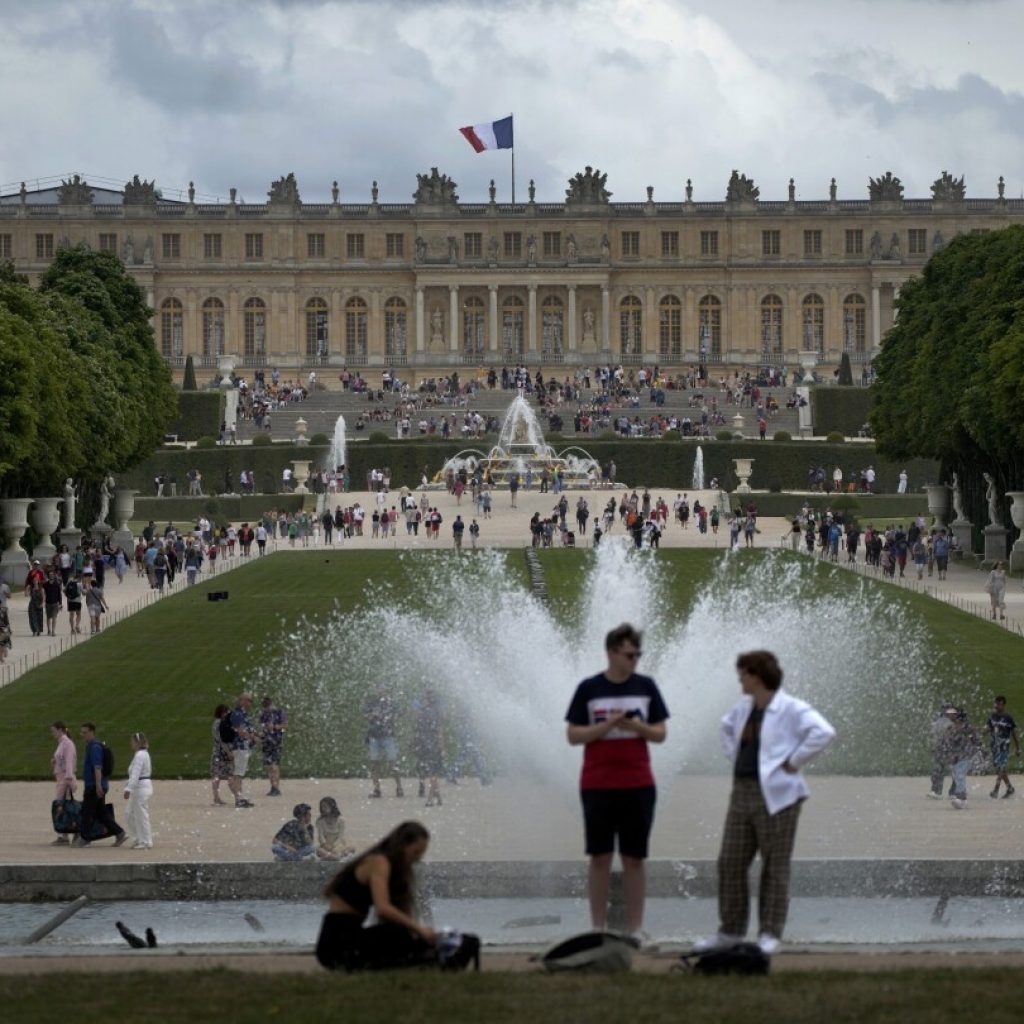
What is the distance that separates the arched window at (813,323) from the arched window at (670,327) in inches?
208

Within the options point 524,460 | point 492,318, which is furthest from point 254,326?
point 524,460

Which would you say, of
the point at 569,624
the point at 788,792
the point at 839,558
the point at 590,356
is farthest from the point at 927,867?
the point at 590,356

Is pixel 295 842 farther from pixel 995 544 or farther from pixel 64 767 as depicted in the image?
pixel 995 544

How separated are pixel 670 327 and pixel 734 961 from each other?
99043 mm

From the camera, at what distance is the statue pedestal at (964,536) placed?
54.2 m

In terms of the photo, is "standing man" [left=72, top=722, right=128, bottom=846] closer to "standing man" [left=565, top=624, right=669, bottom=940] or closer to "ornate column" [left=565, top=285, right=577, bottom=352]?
"standing man" [left=565, top=624, right=669, bottom=940]

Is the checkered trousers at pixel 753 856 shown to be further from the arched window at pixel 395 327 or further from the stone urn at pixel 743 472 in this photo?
the arched window at pixel 395 327

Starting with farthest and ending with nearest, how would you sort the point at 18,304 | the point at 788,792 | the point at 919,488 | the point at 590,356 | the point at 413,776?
the point at 590,356 < the point at 919,488 < the point at 18,304 < the point at 413,776 < the point at 788,792

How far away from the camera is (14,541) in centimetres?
4769

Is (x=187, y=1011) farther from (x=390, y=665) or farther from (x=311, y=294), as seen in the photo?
(x=311, y=294)

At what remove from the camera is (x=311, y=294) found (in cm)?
10988

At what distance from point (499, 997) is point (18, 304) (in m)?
41.7

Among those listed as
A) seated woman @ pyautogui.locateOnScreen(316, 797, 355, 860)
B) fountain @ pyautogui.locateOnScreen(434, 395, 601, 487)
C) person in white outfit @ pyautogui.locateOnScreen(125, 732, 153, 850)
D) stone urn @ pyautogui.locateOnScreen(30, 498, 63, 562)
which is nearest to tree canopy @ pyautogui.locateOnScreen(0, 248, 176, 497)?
stone urn @ pyautogui.locateOnScreen(30, 498, 63, 562)

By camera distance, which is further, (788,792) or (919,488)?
(919,488)
